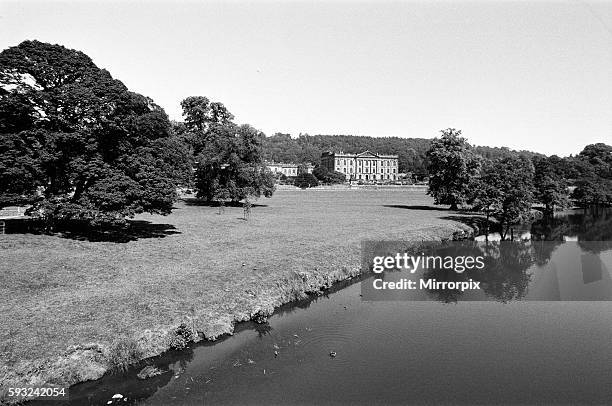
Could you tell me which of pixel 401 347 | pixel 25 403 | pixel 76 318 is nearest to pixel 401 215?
pixel 401 347

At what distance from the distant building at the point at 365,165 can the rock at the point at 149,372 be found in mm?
174140

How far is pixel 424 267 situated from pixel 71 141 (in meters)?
23.7

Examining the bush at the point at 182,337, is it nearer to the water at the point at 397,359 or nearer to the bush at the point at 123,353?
the water at the point at 397,359

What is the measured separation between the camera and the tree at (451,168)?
58250 mm

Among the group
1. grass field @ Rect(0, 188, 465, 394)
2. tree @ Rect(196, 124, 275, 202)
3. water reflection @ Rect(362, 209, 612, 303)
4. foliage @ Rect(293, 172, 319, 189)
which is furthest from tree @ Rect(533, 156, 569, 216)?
foliage @ Rect(293, 172, 319, 189)

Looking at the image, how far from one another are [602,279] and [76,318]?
2728cm

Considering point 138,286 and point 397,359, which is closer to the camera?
point 397,359

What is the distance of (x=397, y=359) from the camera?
14.4 metres

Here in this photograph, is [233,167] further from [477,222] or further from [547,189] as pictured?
[547,189]

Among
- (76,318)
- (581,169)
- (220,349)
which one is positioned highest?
(581,169)

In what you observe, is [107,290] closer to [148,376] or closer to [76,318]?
[76,318]

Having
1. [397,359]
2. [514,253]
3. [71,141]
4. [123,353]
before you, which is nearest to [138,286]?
[123,353]

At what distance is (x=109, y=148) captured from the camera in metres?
28.8

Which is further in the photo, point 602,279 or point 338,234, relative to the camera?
point 338,234
